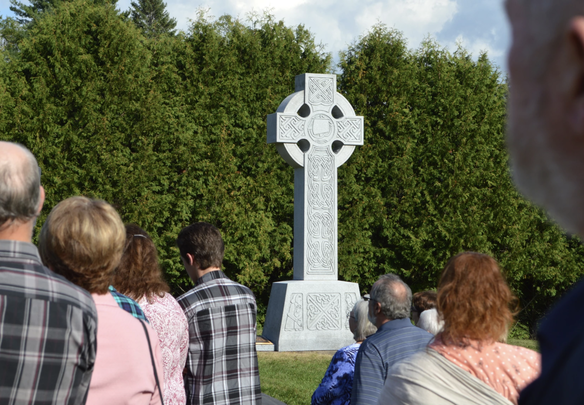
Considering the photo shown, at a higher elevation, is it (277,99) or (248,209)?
(277,99)

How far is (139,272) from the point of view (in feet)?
→ 9.68

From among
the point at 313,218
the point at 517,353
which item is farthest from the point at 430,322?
the point at 313,218

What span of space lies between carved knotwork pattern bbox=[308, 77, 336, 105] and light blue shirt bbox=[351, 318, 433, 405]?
6234 millimetres

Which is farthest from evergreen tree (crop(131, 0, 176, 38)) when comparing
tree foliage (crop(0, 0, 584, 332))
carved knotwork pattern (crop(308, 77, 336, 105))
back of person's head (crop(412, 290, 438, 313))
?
back of person's head (crop(412, 290, 438, 313))

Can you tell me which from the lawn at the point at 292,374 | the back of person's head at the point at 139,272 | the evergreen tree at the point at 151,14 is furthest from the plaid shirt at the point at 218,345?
the evergreen tree at the point at 151,14

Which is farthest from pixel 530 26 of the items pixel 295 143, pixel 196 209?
pixel 196 209

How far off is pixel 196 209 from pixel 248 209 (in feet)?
2.98

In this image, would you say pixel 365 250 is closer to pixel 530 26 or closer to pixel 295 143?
pixel 295 143

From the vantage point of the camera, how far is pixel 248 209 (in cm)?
1132

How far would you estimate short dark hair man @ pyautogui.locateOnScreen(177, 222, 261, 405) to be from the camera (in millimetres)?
3170

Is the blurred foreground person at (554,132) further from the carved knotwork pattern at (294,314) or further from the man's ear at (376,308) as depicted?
the carved knotwork pattern at (294,314)

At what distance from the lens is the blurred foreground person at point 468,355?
2.11 metres

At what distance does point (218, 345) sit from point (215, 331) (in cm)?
7

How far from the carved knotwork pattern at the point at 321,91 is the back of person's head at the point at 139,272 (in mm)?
6276
